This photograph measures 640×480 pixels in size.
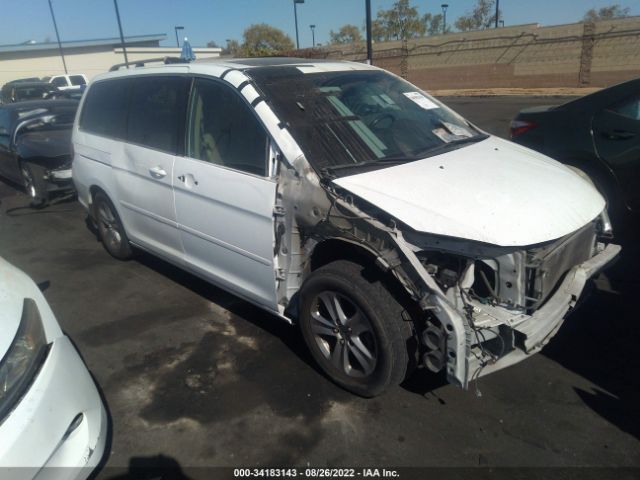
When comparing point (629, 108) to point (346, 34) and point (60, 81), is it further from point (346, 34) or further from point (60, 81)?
point (346, 34)

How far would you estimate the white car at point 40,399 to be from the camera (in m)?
1.93

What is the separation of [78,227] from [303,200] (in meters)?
5.04

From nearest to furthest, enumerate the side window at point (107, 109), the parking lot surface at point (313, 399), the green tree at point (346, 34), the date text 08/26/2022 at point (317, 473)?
the date text 08/26/2022 at point (317, 473) → the parking lot surface at point (313, 399) → the side window at point (107, 109) → the green tree at point (346, 34)

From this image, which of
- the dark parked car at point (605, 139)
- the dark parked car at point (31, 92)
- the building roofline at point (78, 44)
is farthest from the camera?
the building roofline at point (78, 44)

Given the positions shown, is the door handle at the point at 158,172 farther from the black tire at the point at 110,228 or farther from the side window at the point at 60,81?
the side window at the point at 60,81

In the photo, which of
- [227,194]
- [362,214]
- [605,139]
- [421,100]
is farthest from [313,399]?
[605,139]

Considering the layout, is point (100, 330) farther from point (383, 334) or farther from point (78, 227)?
point (78, 227)

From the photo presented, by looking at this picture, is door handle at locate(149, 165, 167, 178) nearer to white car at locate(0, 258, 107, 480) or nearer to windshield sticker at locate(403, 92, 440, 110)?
white car at locate(0, 258, 107, 480)

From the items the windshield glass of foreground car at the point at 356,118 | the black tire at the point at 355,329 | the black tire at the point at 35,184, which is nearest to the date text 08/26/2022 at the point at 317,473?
the black tire at the point at 355,329

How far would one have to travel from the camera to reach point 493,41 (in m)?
28.4

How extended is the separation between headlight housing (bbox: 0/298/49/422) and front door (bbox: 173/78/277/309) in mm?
1306

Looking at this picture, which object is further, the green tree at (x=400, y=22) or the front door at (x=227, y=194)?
the green tree at (x=400, y=22)

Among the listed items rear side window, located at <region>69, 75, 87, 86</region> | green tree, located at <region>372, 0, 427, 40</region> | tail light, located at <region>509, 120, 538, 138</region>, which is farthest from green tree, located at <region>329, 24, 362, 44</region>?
tail light, located at <region>509, 120, 538, 138</region>

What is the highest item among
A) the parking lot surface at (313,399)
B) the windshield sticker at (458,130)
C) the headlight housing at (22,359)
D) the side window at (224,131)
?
the side window at (224,131)
